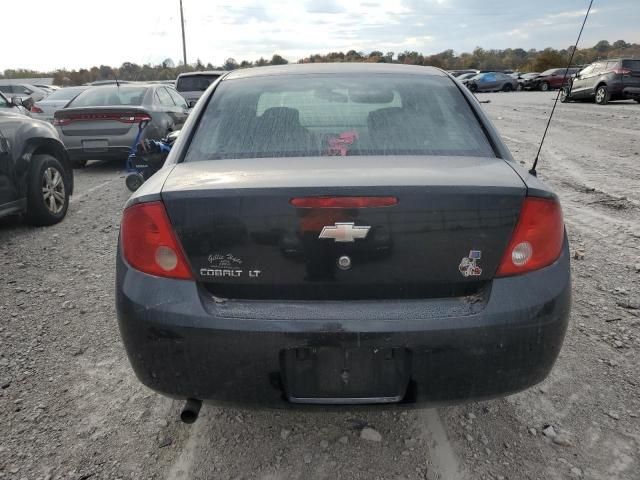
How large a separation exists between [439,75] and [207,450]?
2.24 m

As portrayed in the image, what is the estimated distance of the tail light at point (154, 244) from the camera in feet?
5.81

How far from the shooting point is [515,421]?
2.30 metres

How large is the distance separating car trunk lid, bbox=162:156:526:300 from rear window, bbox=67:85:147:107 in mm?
7890

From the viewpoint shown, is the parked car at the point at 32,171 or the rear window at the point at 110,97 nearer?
the parked car at the point at 32,171

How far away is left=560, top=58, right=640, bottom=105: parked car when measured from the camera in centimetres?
1769

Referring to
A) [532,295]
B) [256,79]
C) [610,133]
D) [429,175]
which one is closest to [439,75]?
[256,79]

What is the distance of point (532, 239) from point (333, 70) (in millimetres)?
1603

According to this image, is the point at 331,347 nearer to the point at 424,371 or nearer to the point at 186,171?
the point at 424,371

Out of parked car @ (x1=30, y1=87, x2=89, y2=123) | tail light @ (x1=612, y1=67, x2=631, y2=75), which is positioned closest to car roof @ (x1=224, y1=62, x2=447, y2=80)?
parked car @ (x1=30, y1=87, x2=89, y2=123)

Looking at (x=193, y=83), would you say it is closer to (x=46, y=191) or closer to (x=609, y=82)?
(x=46, y=191)

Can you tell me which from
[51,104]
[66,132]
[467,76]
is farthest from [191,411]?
[467,76]

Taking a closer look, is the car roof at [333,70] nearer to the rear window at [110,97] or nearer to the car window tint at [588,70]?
the rear window at [110,97]

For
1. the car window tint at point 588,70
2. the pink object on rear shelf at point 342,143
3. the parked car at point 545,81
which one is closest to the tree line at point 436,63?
the parked car at point 545,81

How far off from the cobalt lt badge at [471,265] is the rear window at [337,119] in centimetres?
59
